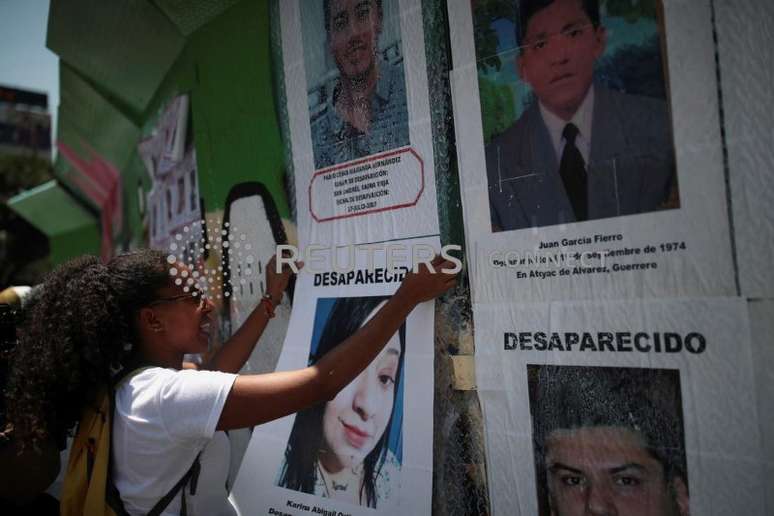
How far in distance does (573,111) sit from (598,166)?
5.3 inches

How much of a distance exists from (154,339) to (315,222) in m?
0.71

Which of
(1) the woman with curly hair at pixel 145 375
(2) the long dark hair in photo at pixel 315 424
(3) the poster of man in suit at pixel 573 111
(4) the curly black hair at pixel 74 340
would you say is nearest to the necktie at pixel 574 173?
(3) the poster of man in suit at pixel 573 111

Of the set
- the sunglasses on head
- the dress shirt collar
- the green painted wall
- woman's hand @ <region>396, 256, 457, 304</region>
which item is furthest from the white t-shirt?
the green painted wall

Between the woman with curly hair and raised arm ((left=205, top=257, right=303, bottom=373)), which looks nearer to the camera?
the woman with curly hair

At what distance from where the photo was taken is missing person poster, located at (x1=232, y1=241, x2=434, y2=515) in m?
1.59

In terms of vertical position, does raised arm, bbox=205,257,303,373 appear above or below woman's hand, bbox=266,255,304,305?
below

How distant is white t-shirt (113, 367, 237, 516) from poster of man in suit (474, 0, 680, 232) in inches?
29.4

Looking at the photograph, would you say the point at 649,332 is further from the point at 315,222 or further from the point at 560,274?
the point at 315,222

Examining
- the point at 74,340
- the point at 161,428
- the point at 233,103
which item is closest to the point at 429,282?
the point at 161,428

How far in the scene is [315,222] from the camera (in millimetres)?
1974

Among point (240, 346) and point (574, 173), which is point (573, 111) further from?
point (240, 346)

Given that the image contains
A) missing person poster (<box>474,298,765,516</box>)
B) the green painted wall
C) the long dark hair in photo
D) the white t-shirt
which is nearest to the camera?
missing person poster (<box>474,298,765,516</box>)

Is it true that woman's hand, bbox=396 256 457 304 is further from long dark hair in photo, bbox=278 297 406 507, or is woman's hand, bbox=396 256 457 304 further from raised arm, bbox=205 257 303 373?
raised arm, bbox=205 257 303 373

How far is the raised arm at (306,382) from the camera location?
1.23m
